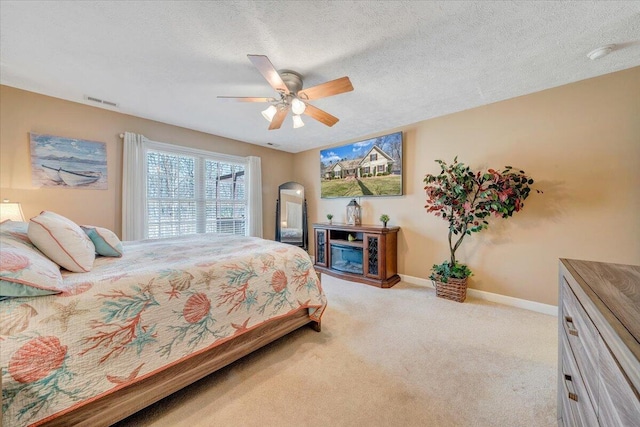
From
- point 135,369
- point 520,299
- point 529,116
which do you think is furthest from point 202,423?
point 529,116

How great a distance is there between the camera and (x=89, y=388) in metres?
1.09

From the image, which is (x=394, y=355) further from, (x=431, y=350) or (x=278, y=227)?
(x=278, y=227)

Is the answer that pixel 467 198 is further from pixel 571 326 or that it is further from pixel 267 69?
pixel 267 69

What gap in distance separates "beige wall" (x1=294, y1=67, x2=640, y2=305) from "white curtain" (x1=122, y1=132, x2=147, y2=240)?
4.01 metres

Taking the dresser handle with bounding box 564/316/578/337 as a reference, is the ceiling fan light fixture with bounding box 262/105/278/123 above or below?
above

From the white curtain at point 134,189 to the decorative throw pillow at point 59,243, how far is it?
6.01 feet

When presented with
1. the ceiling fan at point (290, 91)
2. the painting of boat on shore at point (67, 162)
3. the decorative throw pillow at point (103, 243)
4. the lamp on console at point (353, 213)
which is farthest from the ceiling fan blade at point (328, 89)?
the painting of boat on shore at point (67, 162)

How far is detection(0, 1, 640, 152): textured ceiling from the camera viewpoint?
1.51 m

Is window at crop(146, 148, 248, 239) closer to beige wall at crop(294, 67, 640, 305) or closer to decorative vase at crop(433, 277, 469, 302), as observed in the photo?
beige wall at crop(294, 67, 640, 305)

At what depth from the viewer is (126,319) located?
1.20 metres

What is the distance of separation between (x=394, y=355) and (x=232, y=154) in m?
3.97

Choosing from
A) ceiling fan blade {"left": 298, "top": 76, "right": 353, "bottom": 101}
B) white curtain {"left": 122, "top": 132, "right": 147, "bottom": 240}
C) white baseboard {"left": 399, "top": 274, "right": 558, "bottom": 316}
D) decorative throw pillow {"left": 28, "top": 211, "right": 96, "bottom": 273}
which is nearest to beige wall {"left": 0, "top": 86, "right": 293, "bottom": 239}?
white curtain {"left": 122, "top": 132, "right": 147, "bottom": 240}

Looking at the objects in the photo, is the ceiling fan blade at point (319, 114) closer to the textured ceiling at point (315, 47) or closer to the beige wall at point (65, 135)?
the textured ceiling at point (315, 47)

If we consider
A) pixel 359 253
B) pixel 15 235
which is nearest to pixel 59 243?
pixel 15 235
